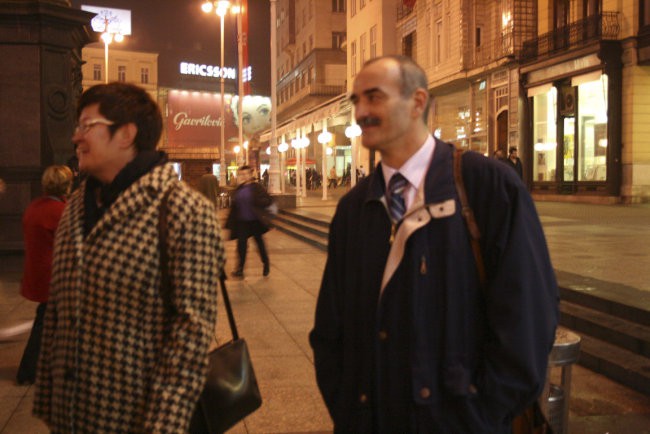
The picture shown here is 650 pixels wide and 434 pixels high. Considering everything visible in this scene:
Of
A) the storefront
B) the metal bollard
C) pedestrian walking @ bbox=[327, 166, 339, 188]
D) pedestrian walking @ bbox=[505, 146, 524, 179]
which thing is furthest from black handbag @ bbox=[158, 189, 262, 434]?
pedestrian walking @ bbox=[327, 166, 339, 188]

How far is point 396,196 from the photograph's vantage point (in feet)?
7.36

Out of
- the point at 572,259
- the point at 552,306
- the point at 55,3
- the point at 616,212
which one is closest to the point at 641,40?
the point at 616,212

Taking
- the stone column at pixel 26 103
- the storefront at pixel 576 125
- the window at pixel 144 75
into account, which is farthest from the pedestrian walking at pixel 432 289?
the window at pixel 144 75

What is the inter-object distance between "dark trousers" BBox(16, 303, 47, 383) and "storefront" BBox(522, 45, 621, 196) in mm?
21481

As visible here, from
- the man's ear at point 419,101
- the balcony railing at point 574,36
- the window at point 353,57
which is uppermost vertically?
the window at point 353,57

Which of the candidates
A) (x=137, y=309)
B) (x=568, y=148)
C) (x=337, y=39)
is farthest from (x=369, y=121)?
(x=337, y=39)

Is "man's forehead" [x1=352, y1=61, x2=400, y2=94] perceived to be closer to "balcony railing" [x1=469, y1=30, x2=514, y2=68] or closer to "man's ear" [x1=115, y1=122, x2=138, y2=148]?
"man's ear" [x1=115, y1=122, x2=138, y2=148]

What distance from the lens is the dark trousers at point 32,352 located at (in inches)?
220

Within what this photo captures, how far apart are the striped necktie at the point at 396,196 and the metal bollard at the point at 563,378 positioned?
166 centimetres

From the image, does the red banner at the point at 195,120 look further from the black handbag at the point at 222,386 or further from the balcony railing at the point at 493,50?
the black handbag at the point at 222,386

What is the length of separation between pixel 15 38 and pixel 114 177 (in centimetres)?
1029

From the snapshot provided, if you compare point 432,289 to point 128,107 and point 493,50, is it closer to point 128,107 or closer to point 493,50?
point 128,107

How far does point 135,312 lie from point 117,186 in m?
0.45

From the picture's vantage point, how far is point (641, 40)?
22.5 metres
